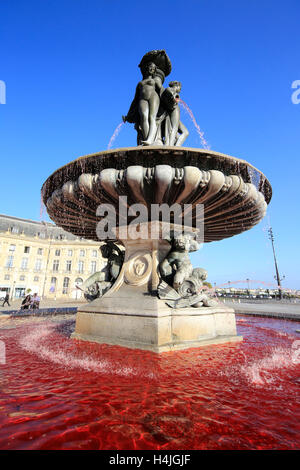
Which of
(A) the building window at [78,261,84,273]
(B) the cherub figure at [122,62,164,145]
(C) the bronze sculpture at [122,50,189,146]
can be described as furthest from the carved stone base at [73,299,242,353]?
(A) the building window at [78,261,84,273]

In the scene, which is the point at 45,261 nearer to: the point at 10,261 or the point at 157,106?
the point at 10,261

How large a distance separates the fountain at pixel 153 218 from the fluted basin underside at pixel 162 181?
16 millimetres

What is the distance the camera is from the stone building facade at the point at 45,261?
47906 millimetres

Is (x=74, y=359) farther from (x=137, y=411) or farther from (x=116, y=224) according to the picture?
(x=116, y=224)

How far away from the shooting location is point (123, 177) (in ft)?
12.4

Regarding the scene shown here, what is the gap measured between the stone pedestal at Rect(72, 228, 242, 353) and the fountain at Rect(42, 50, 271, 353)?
16mm

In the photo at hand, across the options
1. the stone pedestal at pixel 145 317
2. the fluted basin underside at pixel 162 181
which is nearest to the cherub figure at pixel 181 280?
the stone pedestal at pixel 145 317

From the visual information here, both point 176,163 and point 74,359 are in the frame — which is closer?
point 74,359

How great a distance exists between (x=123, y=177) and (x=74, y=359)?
2639 millimetres

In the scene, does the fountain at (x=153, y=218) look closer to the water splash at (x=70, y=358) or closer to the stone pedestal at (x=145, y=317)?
the stone pedestal at (x=145, y=317)

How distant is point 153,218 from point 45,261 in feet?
173

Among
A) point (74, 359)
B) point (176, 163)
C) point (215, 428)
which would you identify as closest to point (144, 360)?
point (74, 359)
